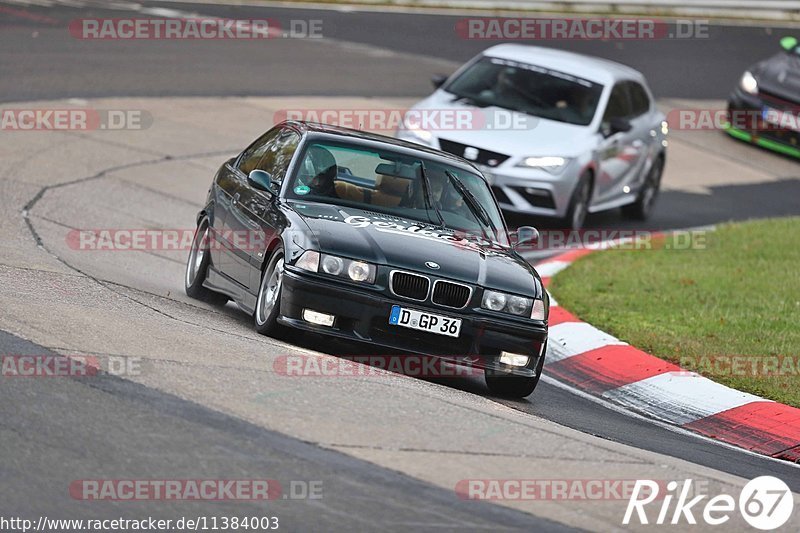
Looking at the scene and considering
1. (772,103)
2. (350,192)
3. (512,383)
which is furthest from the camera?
(772,103)

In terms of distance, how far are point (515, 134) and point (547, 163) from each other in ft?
1.78

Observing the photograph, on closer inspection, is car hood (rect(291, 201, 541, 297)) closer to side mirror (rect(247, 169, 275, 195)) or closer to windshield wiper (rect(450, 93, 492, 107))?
side mirror (rect(247, 169, 275, 195))

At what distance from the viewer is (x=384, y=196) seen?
395 inches

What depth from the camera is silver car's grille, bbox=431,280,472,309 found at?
8.91 metres

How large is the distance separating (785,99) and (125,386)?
17528mm

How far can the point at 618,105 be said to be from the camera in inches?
691

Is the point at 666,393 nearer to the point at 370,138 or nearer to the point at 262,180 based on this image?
the point at 370,138

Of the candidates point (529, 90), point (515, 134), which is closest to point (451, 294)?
point (515, 134)

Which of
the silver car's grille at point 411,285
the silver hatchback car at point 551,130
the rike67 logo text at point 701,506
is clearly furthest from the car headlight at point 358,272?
the silver hatchback car at point 551,130

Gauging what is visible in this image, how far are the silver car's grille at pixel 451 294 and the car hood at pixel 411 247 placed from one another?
1.9 inches

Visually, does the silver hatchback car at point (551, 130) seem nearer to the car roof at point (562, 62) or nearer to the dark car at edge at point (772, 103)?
the car roof at point (562, 62)

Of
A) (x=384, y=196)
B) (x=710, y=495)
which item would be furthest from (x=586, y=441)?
(x=384, y=196)

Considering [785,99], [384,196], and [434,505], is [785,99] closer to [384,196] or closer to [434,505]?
[384,196]

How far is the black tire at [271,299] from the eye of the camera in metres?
9.01
